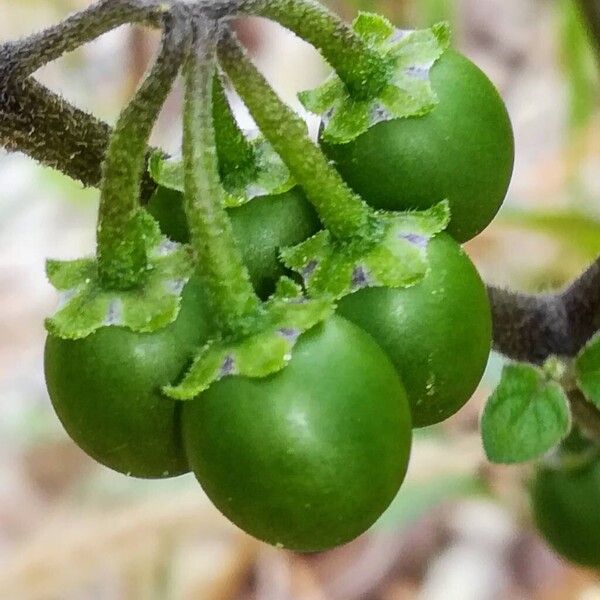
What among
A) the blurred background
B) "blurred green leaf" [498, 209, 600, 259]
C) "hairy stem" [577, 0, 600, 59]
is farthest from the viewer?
the blurred background

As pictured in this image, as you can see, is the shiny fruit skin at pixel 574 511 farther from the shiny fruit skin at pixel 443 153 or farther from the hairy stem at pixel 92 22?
the hairy stem at pixel 92 22

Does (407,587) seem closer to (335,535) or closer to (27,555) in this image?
(27,555)

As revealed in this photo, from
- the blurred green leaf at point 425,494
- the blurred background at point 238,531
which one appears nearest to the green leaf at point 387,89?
the blurred background at point 238,531

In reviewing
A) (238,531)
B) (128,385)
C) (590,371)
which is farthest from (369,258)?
(238,531)

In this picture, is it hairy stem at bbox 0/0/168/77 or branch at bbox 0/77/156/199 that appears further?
A: branch at bbox 0/77/156/199

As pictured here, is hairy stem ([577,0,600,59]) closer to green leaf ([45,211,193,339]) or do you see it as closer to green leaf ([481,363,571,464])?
green leaf ([481,363,571,464])

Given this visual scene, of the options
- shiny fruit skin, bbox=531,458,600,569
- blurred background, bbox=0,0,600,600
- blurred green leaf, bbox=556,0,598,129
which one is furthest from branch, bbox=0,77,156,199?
blurred green leaf, bbox=556,0,598,129
